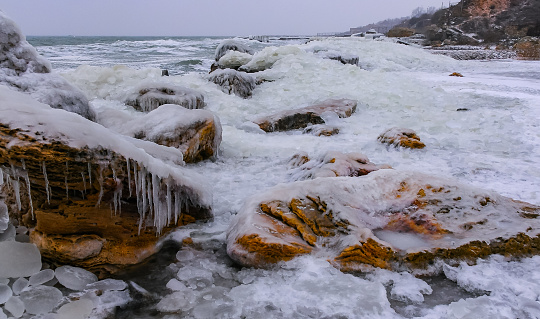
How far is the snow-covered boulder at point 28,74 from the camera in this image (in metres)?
4.06

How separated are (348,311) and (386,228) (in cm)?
90

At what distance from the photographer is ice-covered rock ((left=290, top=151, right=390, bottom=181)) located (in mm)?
3683

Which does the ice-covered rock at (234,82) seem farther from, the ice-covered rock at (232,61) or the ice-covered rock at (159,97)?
the ice-covered rock at (232,61)

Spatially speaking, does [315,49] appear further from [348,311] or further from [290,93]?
[348,311]

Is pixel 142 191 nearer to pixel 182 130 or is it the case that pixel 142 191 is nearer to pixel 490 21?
pixel 182 130

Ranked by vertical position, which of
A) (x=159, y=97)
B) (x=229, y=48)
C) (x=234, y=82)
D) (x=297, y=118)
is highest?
(x=229, y=48)

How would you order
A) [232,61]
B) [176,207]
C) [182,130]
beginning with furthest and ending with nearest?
[232,61] < [182,130] < [176,207]

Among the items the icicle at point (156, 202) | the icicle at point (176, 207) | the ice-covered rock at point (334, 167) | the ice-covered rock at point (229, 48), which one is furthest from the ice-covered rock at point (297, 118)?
the ice-covered rock at point (229, 48)

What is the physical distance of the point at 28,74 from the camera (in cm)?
431

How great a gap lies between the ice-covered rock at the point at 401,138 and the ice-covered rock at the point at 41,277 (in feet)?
13.8

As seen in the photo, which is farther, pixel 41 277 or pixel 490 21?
pixel 490 21

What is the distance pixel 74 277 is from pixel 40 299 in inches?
9.1

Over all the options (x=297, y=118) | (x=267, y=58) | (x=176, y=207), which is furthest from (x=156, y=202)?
(x=267, y=58)

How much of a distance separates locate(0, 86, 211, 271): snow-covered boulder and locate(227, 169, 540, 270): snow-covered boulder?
2.10 feet
